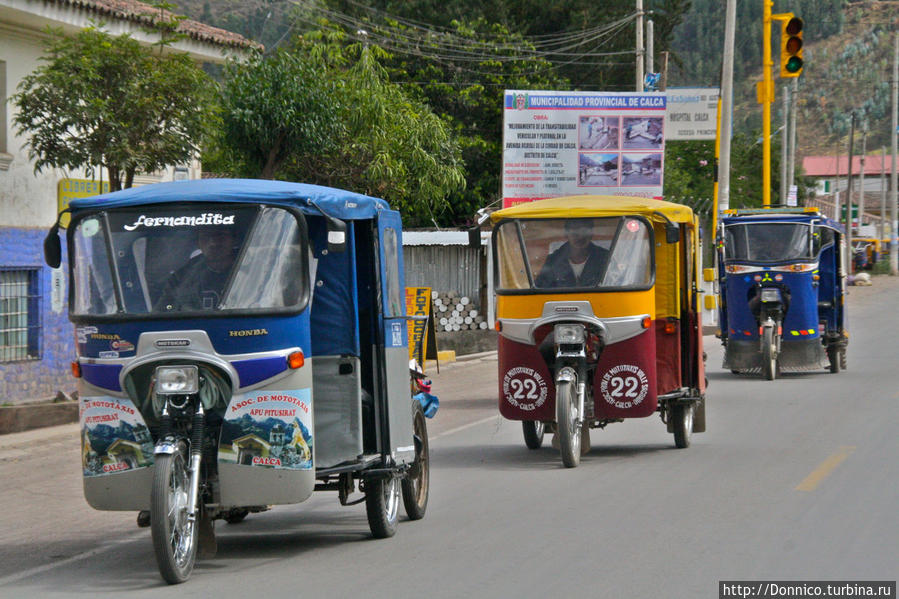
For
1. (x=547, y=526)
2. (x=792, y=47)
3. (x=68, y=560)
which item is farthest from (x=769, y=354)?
(x=68, y=560)

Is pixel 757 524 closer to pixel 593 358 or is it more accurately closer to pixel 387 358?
pixel 387 358

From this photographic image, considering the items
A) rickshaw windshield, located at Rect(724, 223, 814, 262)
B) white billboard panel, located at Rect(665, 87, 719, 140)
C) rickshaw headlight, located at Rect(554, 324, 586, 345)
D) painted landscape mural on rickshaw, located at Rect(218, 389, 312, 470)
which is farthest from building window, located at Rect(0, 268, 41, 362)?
white billboard panel, located at Rect(665, 87, 719, 140)

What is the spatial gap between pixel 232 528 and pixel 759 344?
1409cm

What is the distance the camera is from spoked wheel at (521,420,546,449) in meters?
14.0

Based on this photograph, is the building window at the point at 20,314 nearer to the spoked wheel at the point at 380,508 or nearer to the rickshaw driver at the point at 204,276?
the spoked wheel at the point at 380,508

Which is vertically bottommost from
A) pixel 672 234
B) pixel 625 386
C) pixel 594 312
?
pixel 625 386

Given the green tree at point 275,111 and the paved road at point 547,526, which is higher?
the green tree at point 275,111

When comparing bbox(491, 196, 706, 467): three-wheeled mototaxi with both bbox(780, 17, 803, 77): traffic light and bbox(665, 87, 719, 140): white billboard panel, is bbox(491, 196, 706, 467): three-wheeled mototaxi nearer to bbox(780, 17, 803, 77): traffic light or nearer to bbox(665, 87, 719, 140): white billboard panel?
bbox(780, 17, 803, 77): traffic light

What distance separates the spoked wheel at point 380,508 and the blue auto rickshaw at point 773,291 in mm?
13319

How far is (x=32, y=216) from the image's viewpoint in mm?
19141

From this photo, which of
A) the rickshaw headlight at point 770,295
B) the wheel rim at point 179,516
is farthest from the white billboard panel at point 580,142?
the wheel rim at point 179,516

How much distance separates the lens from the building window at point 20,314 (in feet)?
61.5

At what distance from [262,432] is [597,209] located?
20.2 ft

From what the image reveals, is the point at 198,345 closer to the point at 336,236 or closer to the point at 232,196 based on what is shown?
the point at 232,196
